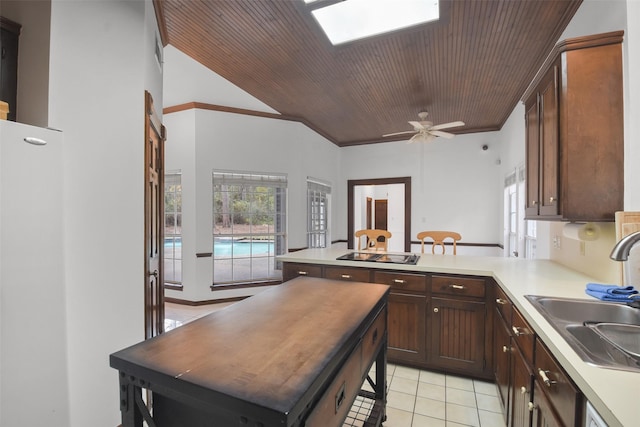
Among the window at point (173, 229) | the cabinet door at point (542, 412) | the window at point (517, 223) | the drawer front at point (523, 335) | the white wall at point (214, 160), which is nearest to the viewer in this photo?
the cabinet door at point (542, 412)

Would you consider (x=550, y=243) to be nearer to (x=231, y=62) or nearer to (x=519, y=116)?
(x=519, y=116)

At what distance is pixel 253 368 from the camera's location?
2.98ft

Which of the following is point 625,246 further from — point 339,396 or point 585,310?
point 339,396

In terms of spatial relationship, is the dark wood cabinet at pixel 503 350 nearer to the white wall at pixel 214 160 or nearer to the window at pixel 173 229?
the white wall at pixel 214 160

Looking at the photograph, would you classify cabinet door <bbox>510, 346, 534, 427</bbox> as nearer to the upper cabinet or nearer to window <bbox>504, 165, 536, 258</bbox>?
the upper cabinet

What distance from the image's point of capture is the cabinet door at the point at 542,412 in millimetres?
1041

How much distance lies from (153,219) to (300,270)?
1.39 metres

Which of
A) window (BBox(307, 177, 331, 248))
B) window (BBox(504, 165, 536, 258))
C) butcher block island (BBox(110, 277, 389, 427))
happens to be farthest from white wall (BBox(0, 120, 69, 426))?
window (BBox(504, 165, 536, 258))

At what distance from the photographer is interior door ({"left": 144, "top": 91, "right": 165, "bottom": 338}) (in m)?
2.04

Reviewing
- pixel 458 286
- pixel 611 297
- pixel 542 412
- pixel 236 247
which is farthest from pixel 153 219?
pixel 611 297

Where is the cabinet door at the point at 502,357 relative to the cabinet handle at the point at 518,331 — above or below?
below

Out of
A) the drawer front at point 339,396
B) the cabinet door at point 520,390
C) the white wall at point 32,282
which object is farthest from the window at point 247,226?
the cabinet door at point 520,390

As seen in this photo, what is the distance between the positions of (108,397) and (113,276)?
0.73m

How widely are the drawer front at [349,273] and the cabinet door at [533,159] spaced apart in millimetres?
1355
